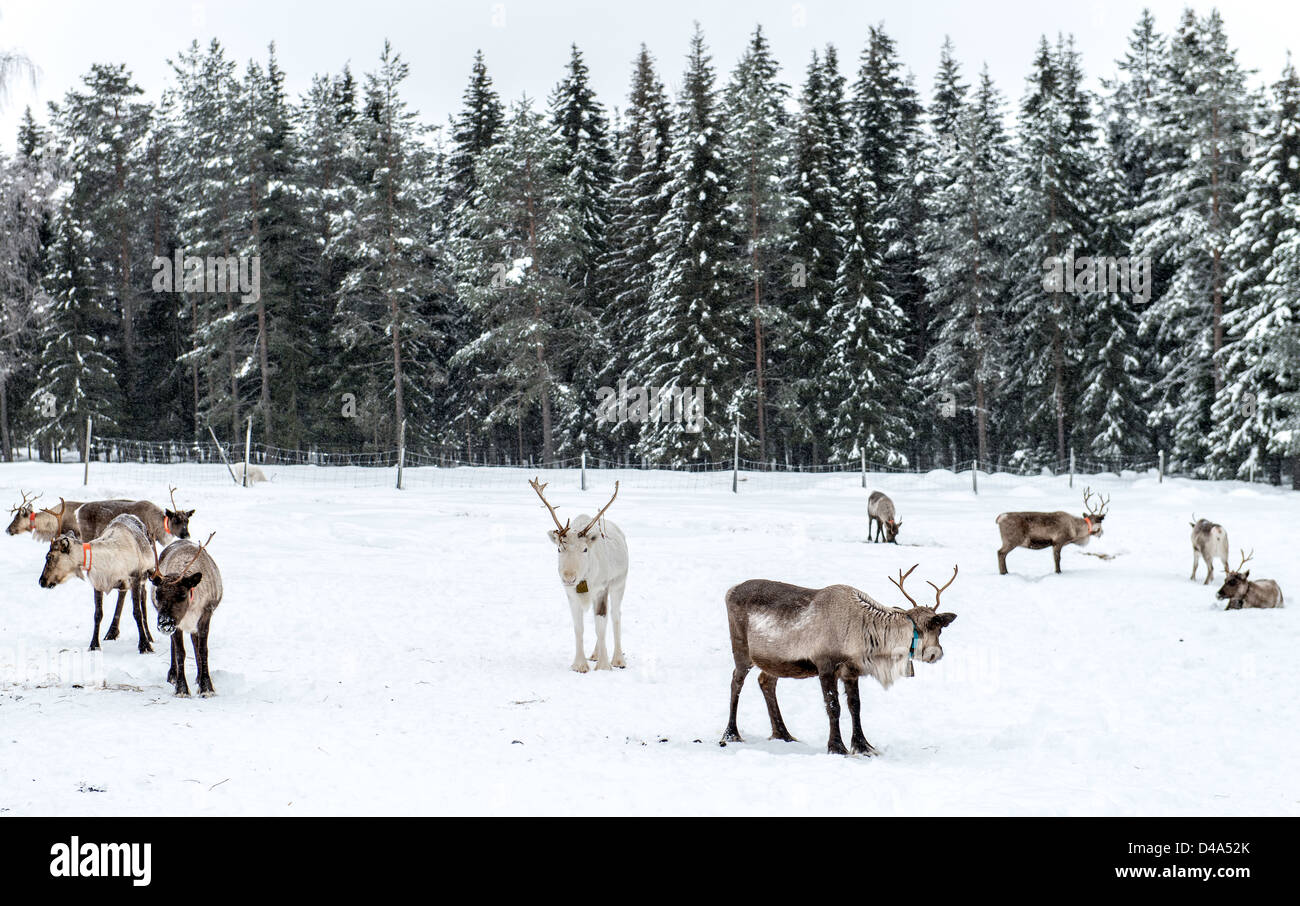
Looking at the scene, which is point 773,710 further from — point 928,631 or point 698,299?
point 698,299

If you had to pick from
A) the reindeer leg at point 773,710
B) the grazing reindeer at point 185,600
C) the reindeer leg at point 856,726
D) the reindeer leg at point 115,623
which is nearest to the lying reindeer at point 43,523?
the reindeer leg at point 115,623

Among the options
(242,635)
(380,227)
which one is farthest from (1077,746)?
(380,227)

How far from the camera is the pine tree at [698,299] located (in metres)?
37.2

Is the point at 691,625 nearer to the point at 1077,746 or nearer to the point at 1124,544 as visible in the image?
the point at 1077,746

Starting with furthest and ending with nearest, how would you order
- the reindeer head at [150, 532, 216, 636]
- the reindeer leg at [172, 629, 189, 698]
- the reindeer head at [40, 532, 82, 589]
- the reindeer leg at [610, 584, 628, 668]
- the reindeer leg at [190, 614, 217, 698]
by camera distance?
the reindeer leg at [610, 584, 628, 668] < the reindeer head at [40, 532, 82, 589] < the reindeer leg at [190, 614, 217, 698] < the reindeer leg at [172, 629, 189, 698] < the reindeer head at [150, 532, 216, 636]

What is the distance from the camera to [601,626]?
11.3m

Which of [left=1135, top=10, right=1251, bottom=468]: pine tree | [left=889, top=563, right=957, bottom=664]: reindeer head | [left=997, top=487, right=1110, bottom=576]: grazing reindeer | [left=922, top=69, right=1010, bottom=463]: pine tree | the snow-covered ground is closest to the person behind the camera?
the snow-covered ground

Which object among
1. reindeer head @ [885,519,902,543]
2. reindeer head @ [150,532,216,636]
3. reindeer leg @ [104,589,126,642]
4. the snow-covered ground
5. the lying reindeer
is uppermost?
the lying reindeer

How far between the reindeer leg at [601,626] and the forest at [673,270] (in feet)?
82.9

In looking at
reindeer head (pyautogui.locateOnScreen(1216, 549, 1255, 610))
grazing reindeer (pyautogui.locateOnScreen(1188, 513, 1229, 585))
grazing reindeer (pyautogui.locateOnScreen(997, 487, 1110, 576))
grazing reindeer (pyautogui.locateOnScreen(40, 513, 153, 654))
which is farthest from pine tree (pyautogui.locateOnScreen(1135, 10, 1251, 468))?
grazing reindeer (pyautogui.locateOnScreen(40, 513, 153, 654))

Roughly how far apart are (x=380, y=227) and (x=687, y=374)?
13395 millimetres

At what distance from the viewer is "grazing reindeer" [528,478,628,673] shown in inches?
422

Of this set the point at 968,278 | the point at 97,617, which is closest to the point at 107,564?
the point at 97,617

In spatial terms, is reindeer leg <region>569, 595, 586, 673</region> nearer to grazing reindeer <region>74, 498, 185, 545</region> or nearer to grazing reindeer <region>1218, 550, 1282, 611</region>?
grazing reindeer <region>74, 498, 185, 545</region>
